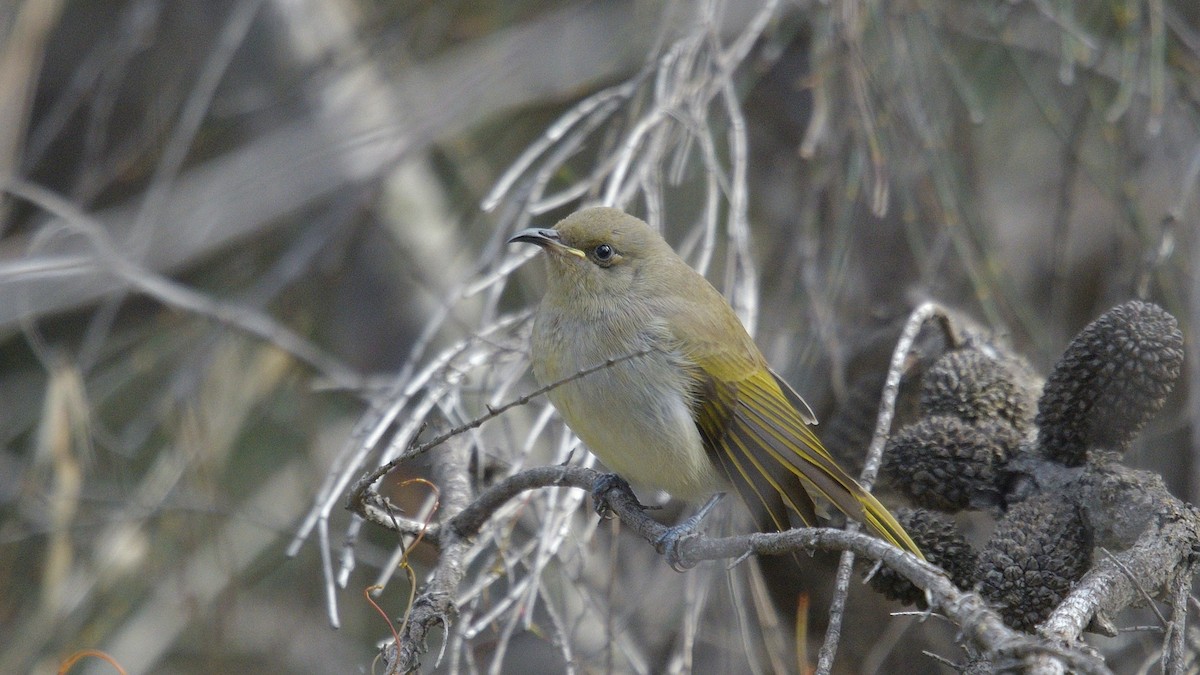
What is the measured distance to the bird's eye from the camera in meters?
3.22

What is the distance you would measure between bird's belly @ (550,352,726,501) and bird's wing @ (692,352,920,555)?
0.22 ft

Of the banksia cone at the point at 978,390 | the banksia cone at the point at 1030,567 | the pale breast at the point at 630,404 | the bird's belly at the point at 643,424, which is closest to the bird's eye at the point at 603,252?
the pale breast at the point at 630,404

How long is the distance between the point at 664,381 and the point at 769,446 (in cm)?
32

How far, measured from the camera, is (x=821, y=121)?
350cm

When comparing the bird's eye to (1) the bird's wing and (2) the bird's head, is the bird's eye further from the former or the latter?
(1) the bird's wing

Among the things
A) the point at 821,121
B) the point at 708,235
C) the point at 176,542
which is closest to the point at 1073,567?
the point at 708,235

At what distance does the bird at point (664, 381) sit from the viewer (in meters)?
2.81

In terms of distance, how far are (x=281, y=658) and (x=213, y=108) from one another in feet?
9.06

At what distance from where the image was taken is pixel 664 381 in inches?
118

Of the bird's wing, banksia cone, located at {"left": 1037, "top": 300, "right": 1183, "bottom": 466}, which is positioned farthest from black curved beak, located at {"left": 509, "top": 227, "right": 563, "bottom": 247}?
banksia cone, located at {"left": 1037, "top": 300, "right": 1183, "bottom": 466}

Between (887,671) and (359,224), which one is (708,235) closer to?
(887,671)

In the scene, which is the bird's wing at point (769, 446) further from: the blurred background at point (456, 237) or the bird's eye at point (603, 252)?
the bird's eye at point (603, 252)

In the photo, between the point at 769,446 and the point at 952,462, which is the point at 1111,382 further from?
the point at 769,446

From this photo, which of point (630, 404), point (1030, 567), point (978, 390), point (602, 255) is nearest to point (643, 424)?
point (630, 404)
